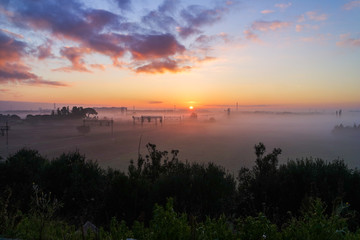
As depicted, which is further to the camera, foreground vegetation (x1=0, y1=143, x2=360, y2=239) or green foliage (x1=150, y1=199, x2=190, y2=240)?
foreground vegetation (x1=0, y1=143, x2=360, y2=239)

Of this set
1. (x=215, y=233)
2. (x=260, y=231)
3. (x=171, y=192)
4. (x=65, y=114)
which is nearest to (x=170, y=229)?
(x=215, y=233)

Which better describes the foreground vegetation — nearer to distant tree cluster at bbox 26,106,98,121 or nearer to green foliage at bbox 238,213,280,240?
green foliage at bbox 238,213,280,240

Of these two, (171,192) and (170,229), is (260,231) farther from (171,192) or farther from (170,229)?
(171,192)

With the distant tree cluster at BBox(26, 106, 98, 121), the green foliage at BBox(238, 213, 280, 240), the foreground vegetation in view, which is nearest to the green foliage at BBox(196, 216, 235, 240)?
the green foliage at BBox(238, 213, 280, 240)

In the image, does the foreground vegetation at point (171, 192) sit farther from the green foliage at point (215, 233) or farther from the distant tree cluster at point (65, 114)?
the distant tree cluster at point (65, 114)

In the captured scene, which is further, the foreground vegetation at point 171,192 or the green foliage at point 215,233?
the foreground vegetation at point 171,192

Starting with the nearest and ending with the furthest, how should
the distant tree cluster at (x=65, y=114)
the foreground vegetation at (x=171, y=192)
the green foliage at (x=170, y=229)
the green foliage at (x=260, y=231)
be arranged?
the green foliage at (x=260, y=231)
the green foliage at (x=170, y=229)
the foreground vegetation at (x=171, y=192)
the distant tree cluster at (x=65, y=114)

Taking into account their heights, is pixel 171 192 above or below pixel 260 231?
below

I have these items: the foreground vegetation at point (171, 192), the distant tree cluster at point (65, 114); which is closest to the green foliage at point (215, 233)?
the foreground vegetation at point (171, 192)

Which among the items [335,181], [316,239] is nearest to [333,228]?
[316,239]

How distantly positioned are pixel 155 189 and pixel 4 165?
917 centimetres

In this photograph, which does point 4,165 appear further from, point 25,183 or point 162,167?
point 162,167

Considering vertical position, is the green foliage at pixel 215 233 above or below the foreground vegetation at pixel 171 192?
above

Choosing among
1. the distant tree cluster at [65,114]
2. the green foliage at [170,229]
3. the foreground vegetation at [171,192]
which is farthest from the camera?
the distant tree cluster at [65,114]
